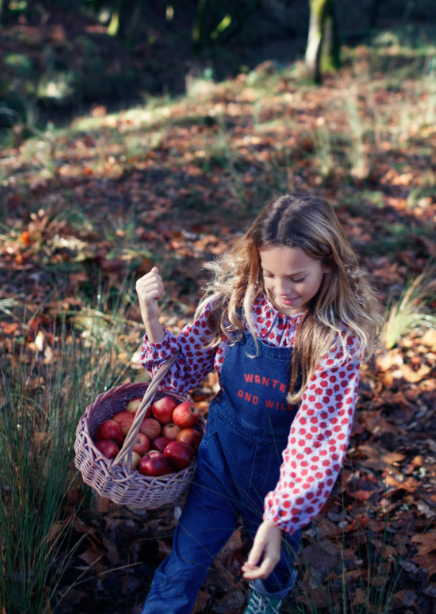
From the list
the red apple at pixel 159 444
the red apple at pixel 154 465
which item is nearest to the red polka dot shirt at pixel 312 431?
the red apple at pixel 154 465

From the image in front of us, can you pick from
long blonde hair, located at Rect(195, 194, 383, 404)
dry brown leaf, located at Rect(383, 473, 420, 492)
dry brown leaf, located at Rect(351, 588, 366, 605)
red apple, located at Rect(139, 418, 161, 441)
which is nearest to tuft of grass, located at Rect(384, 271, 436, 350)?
dry brown leaf, located at Rect(383, 473, 420, 492)

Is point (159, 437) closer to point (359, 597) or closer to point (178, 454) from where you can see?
point (178, 454)

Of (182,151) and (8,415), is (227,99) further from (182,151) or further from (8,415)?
(8,415)

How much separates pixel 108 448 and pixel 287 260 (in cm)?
94

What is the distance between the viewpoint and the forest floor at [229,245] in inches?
84.0

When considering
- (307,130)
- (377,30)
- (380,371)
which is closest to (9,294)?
(380,371)

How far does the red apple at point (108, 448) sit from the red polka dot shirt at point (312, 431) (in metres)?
0.61

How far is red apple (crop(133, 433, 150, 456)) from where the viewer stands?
74.9 inches

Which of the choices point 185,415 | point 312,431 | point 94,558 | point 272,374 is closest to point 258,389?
point 272,374

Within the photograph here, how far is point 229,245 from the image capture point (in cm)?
478

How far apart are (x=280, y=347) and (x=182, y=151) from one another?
6.21 m

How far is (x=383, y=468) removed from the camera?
103 inches

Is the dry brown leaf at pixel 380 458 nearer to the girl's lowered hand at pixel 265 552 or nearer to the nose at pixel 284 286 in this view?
the girl's lowered hand at pixel 265 552

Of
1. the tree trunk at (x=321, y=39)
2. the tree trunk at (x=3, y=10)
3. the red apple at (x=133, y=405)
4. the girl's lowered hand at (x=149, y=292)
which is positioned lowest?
the red apple at (x=133, y=405)
